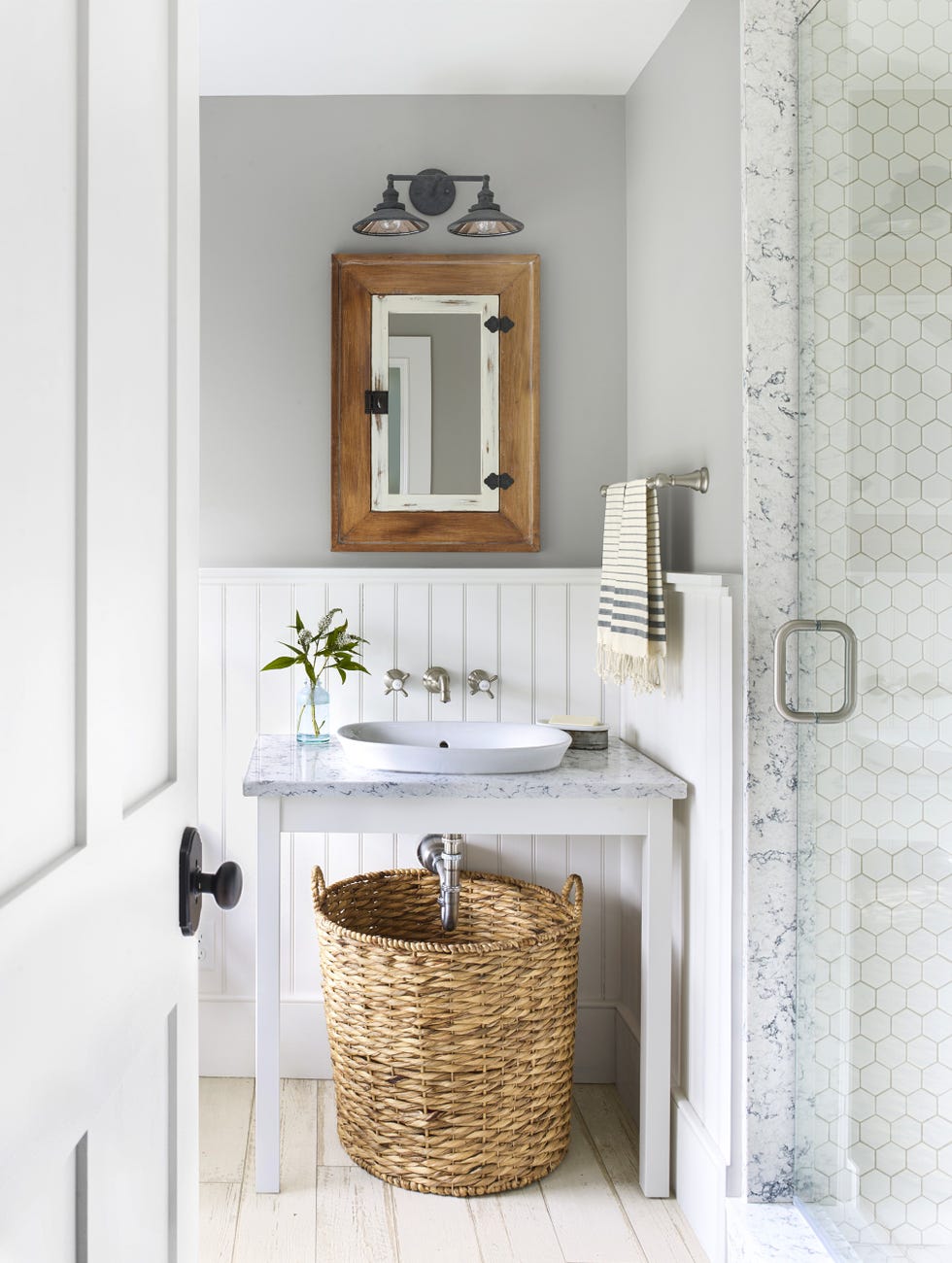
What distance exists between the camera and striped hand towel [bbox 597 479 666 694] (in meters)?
2.23

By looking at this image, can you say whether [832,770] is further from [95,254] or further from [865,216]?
[95,254]

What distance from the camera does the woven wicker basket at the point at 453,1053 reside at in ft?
6.93

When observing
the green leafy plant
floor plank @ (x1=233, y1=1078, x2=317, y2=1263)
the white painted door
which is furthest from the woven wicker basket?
the white painted door

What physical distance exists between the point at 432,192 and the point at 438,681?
1274 mm

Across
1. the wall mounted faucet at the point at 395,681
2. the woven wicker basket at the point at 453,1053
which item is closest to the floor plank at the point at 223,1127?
the woven wicker basket at the point at 453,1053

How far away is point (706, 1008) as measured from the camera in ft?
6.72

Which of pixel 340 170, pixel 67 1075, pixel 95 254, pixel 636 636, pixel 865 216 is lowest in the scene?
pixel 67 1075

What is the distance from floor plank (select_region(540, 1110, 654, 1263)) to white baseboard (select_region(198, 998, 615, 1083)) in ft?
1.21

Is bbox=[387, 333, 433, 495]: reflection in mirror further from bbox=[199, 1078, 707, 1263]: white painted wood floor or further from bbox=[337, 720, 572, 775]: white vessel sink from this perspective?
bbox=[199, 1078, 707, 1263]: white painted wood floor

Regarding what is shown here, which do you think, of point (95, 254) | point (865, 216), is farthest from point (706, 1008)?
point (95, 254)

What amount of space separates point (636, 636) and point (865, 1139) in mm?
1032

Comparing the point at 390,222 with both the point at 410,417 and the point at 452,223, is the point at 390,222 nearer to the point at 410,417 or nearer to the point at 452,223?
the point at 452,223

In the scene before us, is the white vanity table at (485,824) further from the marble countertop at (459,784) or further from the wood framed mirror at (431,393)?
the wood framed mirror at (431,393)

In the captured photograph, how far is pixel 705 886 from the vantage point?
6.80ft
